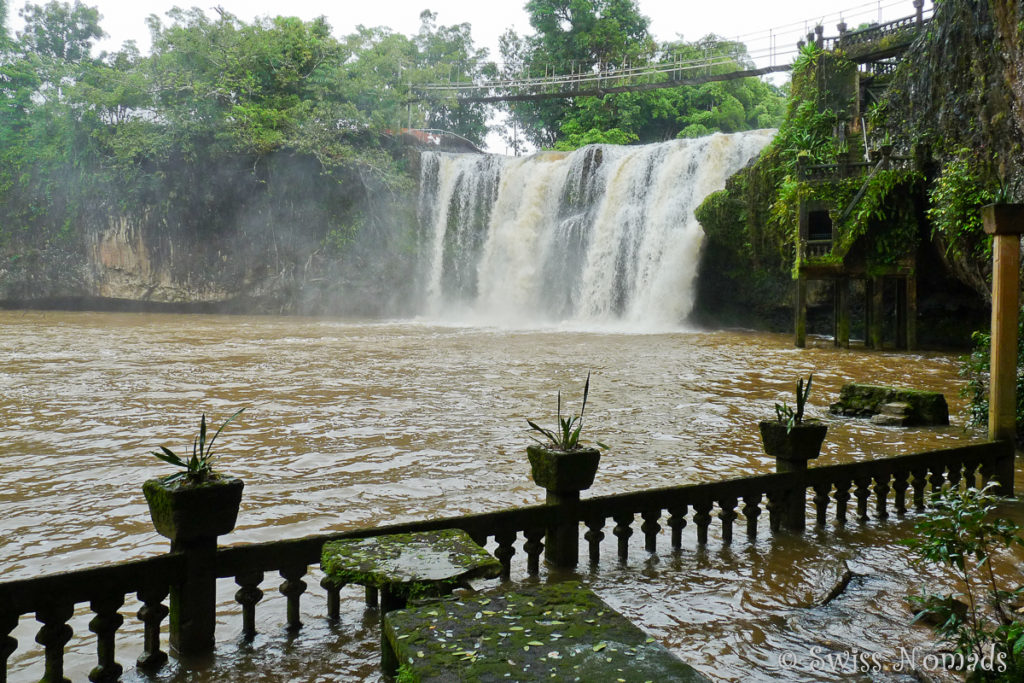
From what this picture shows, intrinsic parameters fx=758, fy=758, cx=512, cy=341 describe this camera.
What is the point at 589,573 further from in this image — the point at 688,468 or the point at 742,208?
the point at 742,208

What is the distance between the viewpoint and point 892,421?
930 centimetres

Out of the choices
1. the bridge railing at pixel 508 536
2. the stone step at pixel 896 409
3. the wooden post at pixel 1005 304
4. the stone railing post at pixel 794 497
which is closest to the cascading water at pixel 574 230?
the stone step at pixel 896 409

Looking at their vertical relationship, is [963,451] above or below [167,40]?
below

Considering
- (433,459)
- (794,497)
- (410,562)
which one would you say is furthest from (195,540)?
(433,459)

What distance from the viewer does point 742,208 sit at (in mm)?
22750

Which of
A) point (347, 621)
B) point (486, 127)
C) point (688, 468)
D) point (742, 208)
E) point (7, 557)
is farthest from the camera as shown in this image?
point (486, 127)

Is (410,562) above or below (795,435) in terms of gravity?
below

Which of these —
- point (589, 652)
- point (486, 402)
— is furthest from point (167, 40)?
point (589, 652)

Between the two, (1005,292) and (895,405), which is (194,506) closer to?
(1005,292)

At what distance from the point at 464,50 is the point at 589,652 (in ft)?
162

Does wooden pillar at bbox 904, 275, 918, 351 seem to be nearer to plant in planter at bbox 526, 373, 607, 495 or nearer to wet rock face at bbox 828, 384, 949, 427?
wet rock face at bbox 828, 384, 949, 427

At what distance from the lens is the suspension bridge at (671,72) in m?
22.2

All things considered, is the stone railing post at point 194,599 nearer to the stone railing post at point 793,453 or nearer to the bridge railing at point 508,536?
the bridge railing at point 508,536

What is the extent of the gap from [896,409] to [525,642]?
27.4 feet
